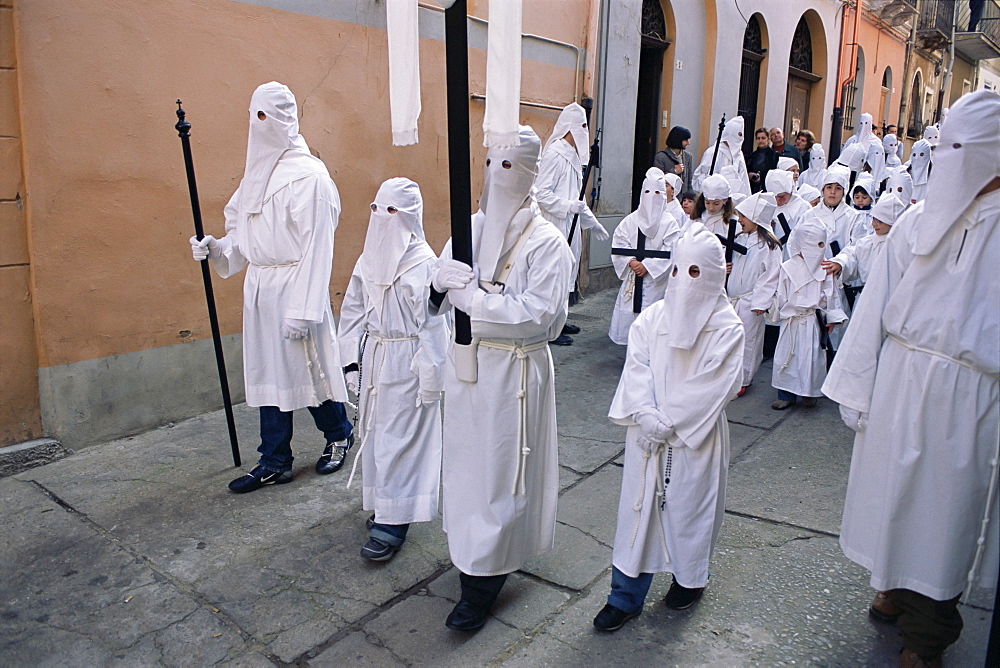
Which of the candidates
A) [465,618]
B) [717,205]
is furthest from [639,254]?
[465,618]

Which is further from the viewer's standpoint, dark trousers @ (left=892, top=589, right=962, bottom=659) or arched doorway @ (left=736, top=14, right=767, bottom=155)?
arched doorway @ (left=736, top=14, right=767, bottom=155)

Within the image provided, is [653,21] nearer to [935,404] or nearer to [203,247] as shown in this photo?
[203,247]

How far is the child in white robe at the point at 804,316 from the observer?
6.04 m

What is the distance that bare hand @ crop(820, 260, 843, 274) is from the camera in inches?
235

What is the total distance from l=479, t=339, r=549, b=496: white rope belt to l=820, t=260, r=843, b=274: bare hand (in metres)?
3.73

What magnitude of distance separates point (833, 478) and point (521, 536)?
245 centimetres

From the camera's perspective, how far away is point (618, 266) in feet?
23.0

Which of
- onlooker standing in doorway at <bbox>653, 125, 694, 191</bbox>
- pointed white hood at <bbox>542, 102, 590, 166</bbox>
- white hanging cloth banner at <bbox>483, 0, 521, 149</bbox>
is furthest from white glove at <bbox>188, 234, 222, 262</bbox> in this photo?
onlooker standing in doorway at <bbox>653, 125, 694, 191</bbox>

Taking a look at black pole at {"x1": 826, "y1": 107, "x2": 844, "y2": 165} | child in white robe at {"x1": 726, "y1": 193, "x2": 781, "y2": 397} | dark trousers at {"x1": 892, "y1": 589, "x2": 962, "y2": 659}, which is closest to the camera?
dark trousers at {"x1": 892, "y1": 589, "x2": 962, "y2": 659}

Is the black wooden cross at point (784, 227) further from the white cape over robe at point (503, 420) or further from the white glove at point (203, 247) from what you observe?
the white glove at point (203, 247)

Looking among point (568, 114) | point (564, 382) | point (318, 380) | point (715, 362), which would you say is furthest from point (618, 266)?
point (715, 362)

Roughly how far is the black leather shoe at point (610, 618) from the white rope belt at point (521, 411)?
601 millimetres

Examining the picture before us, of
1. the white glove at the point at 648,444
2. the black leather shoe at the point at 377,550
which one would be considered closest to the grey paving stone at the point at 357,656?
the black leather shoe at the point at 377,550

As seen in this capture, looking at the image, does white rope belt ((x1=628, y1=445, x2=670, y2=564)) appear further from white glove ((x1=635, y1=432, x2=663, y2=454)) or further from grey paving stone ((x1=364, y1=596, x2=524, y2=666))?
grey paving stone ((x1=364, y1=596, x2=524, y2=666))
